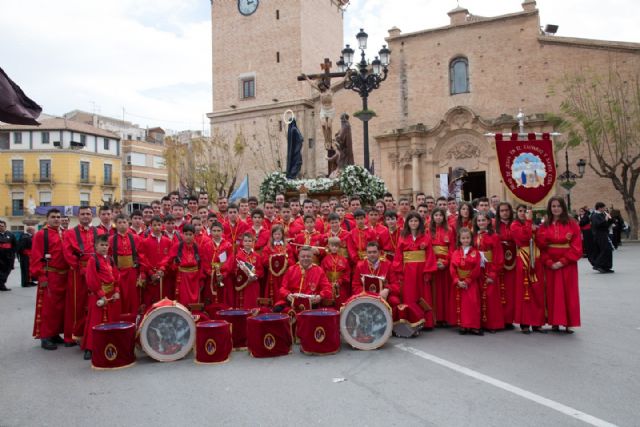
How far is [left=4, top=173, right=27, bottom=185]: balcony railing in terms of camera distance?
159 feet

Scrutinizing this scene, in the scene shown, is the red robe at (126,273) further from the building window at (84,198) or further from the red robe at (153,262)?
the building window at (84,198)

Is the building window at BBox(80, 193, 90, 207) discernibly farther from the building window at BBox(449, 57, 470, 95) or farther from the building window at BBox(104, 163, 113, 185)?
the building window at BBox(449, 57, 470, 95)

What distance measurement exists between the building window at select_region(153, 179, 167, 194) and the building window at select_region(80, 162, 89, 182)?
7.98 m

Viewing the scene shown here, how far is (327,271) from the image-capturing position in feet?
26.9

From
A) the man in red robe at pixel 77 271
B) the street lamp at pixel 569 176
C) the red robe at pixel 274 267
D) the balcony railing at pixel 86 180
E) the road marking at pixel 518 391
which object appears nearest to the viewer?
the road marking at pixel 518 391

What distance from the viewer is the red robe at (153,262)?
25.7 feet

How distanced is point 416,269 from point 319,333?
209 centimetres

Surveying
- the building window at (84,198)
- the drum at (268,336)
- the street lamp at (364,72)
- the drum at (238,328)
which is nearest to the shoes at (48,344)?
the drum at (238,328)

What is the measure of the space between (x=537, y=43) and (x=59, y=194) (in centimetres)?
4161

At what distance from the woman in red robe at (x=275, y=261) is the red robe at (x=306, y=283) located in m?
0.65

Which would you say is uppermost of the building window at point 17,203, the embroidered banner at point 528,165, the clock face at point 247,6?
the clock face at point 247,6

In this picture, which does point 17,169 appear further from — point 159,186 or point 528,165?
point 528,165

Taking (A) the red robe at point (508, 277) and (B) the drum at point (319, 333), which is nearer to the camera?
(B) the drum at point (319, 333)

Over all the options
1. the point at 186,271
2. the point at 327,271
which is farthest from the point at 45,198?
the point at 327,271
